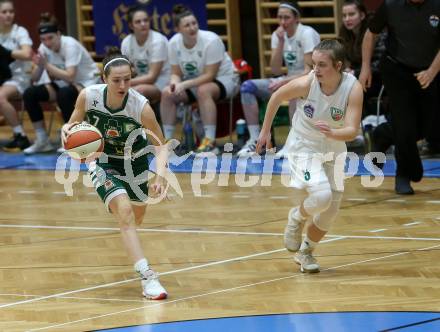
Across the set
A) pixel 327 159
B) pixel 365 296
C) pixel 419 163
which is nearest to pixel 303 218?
pixel 327 159

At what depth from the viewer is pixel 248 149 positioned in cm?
1297

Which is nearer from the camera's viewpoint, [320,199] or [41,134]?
[320,199]

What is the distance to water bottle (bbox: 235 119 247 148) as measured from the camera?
13.5m

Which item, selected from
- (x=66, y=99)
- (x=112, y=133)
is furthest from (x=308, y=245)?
(x=66, y=99)

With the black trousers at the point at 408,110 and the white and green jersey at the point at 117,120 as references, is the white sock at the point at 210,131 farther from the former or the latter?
the white and green jersey at the point at 117,120

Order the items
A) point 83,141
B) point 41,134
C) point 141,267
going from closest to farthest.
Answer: point 141,267 < point 83,141 < point 41,134

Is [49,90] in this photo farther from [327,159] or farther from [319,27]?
[327,159]

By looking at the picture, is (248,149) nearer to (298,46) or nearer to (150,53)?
(298,46)

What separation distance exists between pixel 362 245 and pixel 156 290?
6.54 ft

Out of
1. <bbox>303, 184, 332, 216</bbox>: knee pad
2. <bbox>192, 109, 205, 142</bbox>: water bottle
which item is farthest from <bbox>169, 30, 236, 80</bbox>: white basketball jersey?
<bbox>303, 184, 332, 216</bbox>: knee pad

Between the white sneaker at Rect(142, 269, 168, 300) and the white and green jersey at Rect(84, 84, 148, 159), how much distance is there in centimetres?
100

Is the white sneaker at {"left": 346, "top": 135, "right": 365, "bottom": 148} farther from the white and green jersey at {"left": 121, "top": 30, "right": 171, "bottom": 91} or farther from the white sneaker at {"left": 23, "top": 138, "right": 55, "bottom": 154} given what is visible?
the white sneaker at {"left": 23, "top": 138, "right": 55, "bottom": 154}

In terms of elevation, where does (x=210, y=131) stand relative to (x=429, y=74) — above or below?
below

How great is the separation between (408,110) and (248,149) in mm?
3261
